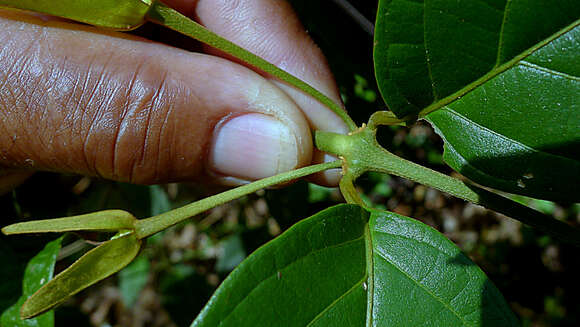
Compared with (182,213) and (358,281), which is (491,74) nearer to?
(358,281)

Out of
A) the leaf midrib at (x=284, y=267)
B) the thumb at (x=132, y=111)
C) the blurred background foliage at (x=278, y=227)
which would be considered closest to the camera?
the leaf midrib at (x=284, y=267)

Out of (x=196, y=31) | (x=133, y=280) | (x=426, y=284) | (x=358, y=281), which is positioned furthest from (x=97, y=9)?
(x=133, y=280)

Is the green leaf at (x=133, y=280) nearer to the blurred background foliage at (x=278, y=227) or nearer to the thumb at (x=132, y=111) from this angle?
the blurred background foliage at (x=278, y=227)

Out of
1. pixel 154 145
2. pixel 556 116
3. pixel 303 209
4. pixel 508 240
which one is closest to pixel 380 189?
pixel 303 209

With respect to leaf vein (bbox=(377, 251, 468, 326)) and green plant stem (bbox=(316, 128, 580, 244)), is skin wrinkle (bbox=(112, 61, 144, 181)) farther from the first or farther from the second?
leaf vein (bbox=(377, 251, 468, 326))

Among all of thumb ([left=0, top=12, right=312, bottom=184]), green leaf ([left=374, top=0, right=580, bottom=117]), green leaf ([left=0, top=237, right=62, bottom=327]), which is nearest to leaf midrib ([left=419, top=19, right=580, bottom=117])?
green leaf ([left=374, top=0, right=580, bottom=117])

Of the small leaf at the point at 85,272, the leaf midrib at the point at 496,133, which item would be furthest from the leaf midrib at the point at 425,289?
the small leaf at the point at 85,272

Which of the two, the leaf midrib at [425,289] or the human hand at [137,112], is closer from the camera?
the leaf midrib at [425,289]
